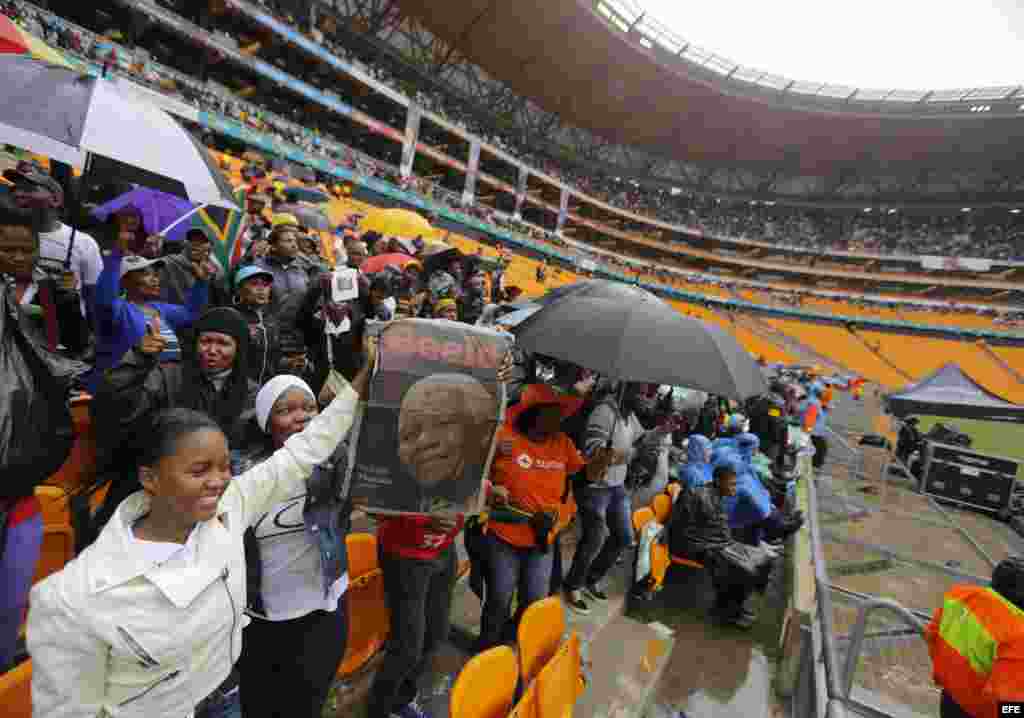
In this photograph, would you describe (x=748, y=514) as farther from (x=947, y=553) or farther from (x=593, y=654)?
(x=947, y=553)

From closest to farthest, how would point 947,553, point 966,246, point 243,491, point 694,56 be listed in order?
point 243,491 < point 947,553 < point 694,56 < point 966,246

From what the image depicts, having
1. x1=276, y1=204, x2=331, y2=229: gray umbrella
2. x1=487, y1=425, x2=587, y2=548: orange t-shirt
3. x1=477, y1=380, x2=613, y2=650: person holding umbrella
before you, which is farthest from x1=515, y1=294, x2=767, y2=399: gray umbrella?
x1=276, y1=204, x2=331, y2=229: gray umbrella

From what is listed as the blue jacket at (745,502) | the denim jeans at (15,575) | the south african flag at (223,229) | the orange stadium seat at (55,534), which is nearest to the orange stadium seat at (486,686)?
the denim jeans at (15,575)

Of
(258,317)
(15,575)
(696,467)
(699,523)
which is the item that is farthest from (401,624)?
(696,467)

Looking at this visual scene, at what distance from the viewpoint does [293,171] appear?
762 inches

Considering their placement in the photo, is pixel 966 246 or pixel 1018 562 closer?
pixel 1018 562

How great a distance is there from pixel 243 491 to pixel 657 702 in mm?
3068

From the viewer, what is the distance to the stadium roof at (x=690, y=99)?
28.8 m

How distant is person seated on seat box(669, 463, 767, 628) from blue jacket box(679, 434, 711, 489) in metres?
0.07

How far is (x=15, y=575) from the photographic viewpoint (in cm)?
153

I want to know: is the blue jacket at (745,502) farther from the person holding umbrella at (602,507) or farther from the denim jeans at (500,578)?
the denim jeans at (500,578)

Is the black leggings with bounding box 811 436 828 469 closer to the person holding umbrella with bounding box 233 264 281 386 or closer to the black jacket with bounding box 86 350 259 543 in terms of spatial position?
the person holding umbrella with bounding box 233 264 281 386

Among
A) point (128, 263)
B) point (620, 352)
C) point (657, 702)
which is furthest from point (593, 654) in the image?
point (128, 263)

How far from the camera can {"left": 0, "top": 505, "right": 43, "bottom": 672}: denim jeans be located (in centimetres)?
150
